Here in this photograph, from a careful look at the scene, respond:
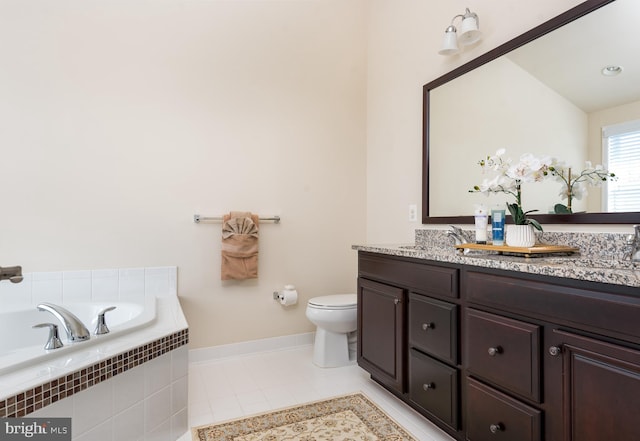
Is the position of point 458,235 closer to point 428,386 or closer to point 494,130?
point 494,130

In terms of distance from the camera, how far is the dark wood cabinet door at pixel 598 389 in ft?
3.12

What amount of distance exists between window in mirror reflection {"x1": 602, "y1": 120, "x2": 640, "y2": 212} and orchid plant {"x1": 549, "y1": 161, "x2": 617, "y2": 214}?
33mm

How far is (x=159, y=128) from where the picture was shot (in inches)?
94.4

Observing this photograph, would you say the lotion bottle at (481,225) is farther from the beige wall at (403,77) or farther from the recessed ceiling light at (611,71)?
the recessed ceiling light at (611,71)

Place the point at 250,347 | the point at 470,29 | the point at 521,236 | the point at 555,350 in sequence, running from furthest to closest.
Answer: the point at 250,347, the point at 470,29, the point at 521,236, the point at 555,350

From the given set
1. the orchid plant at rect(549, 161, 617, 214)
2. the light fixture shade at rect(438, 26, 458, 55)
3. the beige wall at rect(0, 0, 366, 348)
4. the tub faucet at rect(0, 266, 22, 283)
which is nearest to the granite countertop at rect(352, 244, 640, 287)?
the orchid plant at rect(549, 161, 617, 214)

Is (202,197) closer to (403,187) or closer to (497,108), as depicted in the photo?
(403,187)

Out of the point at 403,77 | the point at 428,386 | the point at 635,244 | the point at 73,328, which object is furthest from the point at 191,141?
the point at 635,244

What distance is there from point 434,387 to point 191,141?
2106mm

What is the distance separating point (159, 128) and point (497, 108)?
2.07 meters

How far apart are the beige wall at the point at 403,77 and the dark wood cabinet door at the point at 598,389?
3.83ft

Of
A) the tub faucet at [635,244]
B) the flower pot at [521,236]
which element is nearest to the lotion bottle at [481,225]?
the flower pot at [521,236]

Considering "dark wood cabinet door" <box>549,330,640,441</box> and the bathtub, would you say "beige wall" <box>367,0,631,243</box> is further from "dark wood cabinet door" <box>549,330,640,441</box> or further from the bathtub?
the bathtub

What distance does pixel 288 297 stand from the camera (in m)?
2.68
